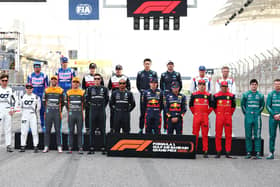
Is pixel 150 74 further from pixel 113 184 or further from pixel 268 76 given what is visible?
pixel 268 76

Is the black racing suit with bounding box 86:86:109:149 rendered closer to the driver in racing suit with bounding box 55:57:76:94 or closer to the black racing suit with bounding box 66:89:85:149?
the black racing suit with bounding box 66:89:85:149

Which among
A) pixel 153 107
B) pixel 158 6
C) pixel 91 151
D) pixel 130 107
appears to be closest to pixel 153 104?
pixel 153 107

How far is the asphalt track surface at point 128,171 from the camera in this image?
622 cm

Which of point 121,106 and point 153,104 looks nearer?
point 121,106

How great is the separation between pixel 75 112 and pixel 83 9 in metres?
9.61

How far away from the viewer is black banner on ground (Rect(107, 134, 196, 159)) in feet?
28.3

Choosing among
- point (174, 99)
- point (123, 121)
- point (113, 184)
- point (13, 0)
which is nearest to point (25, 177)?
point (113, 184)

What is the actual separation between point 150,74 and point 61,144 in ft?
9.98

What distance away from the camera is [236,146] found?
30.3ft

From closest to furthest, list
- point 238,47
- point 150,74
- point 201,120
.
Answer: point 201,120 < point 150,74 < point 238,47

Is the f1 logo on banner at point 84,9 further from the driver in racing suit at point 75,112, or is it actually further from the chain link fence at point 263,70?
the chain link fence at point 263,70

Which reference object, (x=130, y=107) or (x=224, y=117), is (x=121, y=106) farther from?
(x=224, y=117)

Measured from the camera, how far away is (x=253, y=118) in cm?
895

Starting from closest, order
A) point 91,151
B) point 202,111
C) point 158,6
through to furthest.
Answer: point 202,111, point 91,151, point 158,6
